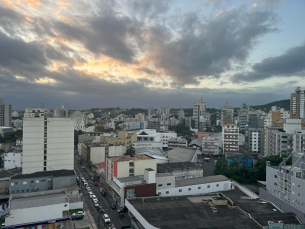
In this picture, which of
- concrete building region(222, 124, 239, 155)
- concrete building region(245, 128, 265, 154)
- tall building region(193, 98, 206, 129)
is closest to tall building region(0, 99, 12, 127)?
tall building region(193, 98, 206, 129)

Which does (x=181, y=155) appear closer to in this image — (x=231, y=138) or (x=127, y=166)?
(x=231, y=138)

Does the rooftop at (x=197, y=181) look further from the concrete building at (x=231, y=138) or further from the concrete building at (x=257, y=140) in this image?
the concrete building at (x=257, y=140)

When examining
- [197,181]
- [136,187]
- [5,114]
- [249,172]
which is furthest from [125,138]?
[5,114]

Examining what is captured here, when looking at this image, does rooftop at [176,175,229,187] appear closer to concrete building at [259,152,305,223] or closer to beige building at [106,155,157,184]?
beige building at [106,155,157,184]

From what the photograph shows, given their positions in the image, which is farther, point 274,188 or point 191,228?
point 274,188

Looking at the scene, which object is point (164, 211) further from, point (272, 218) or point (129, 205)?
point (272, 218)

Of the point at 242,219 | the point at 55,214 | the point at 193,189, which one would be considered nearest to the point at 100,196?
the point at 55,214
